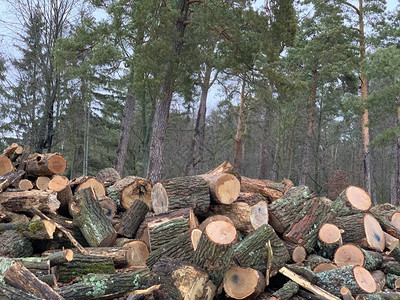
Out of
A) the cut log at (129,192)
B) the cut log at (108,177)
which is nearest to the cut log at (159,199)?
the cut log at (129,192)

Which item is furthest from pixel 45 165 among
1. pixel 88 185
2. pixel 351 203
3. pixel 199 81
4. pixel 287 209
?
pixel 199 81

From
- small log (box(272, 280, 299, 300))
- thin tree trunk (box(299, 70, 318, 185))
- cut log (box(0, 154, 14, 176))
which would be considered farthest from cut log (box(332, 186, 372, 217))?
thin tree trunk (box(299, 70, 318, 185))

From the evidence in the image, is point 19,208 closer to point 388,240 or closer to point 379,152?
point 388,240

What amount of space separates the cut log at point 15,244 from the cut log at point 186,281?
206 cm

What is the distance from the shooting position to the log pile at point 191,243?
3.79m

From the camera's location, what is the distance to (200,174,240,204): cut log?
220 inches

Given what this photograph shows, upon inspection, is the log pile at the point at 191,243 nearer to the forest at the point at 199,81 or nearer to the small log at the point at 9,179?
the small log at the point at 9,179

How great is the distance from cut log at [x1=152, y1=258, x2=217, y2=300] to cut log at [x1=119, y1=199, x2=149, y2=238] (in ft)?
6.01

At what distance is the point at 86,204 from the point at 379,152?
85.7 feet

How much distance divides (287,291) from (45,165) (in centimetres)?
525

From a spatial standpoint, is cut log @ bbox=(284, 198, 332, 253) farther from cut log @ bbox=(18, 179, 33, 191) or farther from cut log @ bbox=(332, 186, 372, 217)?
cut log @ bbox=(18, 179, 33, 191)

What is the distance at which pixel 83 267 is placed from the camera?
13.6ft

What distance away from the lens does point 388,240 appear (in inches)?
227

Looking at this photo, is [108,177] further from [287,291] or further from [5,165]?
[287,291]
